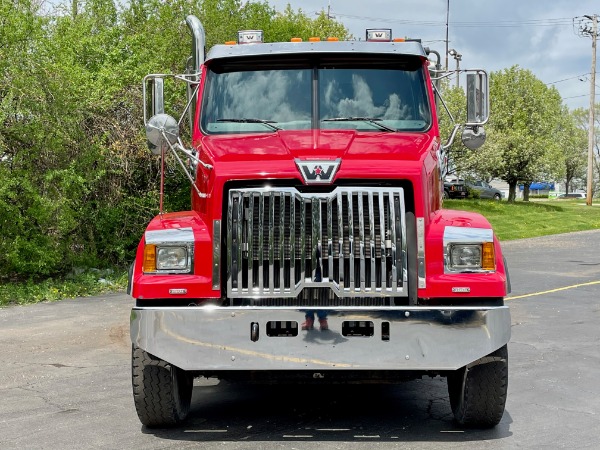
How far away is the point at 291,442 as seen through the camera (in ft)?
19.6

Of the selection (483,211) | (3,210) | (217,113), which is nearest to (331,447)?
(217,113)

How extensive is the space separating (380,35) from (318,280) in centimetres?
263

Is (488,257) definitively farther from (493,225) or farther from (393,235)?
(493,225)

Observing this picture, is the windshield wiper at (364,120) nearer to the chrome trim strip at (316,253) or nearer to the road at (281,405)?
the chrome trim strip at (316,253)

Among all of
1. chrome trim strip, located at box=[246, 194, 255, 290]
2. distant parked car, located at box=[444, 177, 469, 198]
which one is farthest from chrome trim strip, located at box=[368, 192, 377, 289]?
distant parked car, located at box=[444, 177, 469, 198]

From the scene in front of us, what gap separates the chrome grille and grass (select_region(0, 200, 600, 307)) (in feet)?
27.5

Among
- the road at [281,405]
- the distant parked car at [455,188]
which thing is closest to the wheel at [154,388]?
the road at [281,405]

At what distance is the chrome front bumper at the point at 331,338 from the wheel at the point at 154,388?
1.23ft

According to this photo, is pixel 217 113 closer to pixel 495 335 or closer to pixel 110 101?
pixel 495 335

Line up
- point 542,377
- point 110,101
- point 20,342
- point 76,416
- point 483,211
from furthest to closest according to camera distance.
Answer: point 483,211, point 110,101, point 20,342, point 542,377, point 76,416

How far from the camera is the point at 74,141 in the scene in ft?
49.2

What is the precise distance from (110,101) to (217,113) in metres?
9.56

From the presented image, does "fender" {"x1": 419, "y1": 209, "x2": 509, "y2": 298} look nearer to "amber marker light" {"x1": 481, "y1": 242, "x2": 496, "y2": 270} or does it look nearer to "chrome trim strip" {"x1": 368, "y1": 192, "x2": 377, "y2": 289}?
"amber marker light" {"x1": 481, "y1": 242, "x2": 496, "y2": 270}

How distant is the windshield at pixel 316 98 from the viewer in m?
7.10
